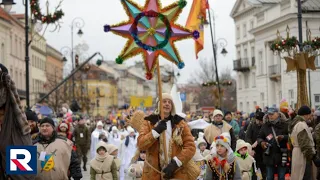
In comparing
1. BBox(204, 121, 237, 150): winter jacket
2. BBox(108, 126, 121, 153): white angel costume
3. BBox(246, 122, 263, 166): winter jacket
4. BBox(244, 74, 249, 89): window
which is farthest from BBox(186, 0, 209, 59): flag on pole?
BBox(244, 74, 249, 89): window

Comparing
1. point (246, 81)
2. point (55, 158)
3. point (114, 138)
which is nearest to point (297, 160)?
point (55, 158)

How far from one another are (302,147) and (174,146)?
15.9 ft

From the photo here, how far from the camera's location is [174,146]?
27.6 ft

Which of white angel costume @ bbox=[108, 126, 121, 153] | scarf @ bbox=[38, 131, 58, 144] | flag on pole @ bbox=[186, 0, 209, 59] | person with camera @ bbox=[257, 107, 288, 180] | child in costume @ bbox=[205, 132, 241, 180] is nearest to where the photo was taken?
scarf @ bbox=[38, 131, 58, 144]

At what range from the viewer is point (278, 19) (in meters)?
58.0

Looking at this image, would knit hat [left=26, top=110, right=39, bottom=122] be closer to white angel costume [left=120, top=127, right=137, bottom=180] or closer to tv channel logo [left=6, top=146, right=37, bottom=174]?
tv channel logo [left=6, top=146, right=37, bottom=174]

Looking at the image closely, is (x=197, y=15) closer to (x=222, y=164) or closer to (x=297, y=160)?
(x=297, y=160)

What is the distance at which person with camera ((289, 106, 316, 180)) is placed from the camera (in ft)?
41.3

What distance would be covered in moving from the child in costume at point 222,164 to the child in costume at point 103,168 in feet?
10.7

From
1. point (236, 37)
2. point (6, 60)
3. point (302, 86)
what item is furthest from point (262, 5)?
point (302, 86)

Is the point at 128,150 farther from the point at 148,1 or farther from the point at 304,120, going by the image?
the point at 148,1

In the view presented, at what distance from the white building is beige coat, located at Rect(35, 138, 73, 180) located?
40.2 meters

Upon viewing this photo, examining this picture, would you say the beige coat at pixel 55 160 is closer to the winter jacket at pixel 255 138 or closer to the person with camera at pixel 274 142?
the person with camera at pixel 274 142

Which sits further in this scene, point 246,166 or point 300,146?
point 300,146
